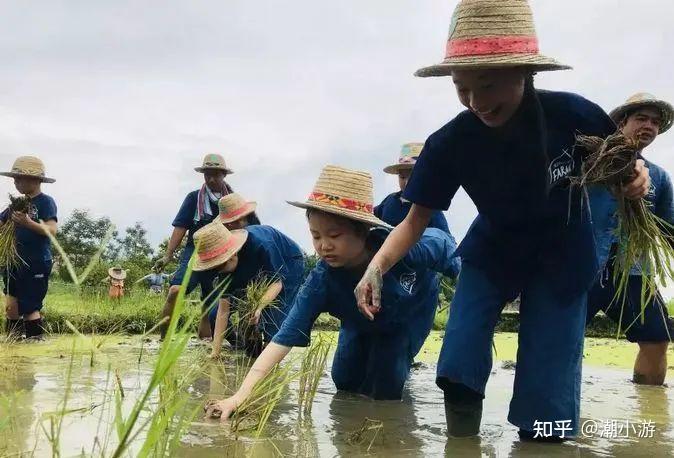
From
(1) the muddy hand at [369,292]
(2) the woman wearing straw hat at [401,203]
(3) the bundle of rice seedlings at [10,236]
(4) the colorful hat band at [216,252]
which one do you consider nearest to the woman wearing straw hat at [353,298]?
(2) the woman wearing straw hat at [401,203]

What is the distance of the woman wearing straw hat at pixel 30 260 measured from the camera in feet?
23.9

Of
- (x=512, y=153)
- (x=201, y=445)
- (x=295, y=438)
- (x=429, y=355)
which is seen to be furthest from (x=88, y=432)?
(x=429, y=355)

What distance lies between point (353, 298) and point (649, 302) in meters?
2.04

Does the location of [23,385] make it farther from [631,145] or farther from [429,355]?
[429,355]

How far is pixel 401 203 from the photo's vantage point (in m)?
5.38

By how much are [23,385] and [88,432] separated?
1500 millimetres

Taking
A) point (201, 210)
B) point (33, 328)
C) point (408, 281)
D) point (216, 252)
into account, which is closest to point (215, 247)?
point (216, 252)

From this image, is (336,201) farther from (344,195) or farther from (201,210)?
(201,210)

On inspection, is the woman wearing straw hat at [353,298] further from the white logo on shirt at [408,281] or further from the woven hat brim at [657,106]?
the woven hat brim at [657,106]

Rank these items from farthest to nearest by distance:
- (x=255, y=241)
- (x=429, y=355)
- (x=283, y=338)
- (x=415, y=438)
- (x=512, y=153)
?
(x=429, y=355) < (x=255, y=241) < (x=283, y=338) < (x=415, y=438) < (x=512, y=153)

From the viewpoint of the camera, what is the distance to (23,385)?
13.9 feet

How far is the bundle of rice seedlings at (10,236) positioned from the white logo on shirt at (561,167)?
5.08 m

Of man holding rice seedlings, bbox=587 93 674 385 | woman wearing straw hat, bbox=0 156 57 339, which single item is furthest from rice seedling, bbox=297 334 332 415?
woman wearing straw hat, bbox=0 156 57 339

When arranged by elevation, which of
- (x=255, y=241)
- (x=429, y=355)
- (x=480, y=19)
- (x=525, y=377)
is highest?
(x=480, y=19)
